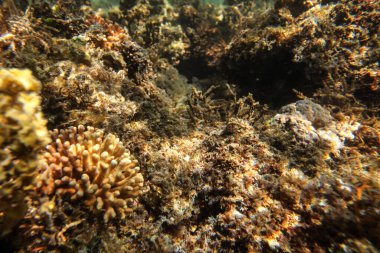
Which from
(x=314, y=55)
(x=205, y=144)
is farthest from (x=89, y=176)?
(x=314, y=55)

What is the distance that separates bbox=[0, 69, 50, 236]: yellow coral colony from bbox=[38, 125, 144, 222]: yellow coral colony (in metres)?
0.35

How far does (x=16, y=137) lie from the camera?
6.97 feet

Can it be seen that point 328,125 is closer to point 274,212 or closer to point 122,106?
point 274,212

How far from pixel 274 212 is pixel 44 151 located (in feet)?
9.99

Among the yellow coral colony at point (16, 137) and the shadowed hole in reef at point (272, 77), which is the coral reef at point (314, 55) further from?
the yellow coral colony at point (16, 137)

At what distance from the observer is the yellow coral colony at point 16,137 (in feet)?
6.83

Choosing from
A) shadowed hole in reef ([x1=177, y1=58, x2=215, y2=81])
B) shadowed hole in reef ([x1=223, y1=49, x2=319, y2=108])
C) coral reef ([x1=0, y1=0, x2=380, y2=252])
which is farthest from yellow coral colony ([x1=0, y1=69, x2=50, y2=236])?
shadowed hole in reef ([x1=177, y1=58, x2=215, y2=81])

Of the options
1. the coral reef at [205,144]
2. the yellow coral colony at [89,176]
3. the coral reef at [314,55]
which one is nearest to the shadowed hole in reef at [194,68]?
the coral reef at [205,144]

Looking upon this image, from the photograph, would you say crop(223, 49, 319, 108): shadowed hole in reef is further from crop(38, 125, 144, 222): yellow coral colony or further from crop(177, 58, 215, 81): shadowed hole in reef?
crop(38, 125, 144, 222): yellow coral colony

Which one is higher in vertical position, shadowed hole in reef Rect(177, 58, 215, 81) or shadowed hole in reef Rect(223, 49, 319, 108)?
shadowed hole in reef Rect(177, 58, 215, 81)

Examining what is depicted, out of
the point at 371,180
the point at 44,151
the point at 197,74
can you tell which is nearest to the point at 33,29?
the point at 44,151

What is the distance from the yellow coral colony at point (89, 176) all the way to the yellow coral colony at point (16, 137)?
35cm

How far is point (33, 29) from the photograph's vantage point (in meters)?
5.27

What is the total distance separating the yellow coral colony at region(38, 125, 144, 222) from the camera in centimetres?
272
